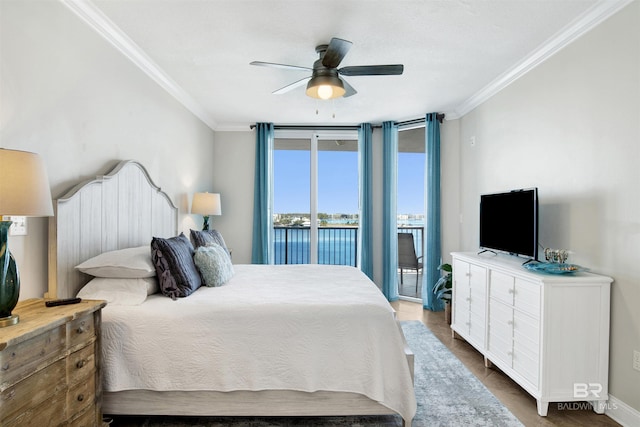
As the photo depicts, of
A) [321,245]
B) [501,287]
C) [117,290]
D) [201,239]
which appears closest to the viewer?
[117,290]

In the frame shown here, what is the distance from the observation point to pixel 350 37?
2.71 meters

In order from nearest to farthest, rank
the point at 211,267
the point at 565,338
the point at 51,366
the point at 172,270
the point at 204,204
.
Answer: the point at 51,366 → the point at 565,338 → the point at 172,270 → the point at 211,267 → the point at 204,204

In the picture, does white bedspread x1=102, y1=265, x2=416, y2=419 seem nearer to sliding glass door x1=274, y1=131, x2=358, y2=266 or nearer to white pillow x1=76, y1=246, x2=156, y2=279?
white pillow x1=76, y1=246, x2=156, y2=279

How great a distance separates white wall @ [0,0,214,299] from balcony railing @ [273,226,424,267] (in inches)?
108

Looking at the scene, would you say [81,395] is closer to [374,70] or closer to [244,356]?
[244,356]

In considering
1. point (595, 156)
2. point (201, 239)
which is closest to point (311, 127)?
point (201, 239)

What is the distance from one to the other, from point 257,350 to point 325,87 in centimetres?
199

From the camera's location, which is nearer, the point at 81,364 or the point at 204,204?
the point at 81,364

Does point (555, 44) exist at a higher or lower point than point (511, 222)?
higher

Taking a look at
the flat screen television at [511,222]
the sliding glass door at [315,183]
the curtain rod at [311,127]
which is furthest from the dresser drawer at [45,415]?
the curtain rod at [311,127]

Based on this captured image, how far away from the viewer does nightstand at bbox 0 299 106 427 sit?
130 cm

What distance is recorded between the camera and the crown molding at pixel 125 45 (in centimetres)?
229

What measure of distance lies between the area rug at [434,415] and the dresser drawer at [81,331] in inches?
22.8

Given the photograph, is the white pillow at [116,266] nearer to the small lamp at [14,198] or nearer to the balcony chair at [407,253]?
the small lamp at [14,198]
